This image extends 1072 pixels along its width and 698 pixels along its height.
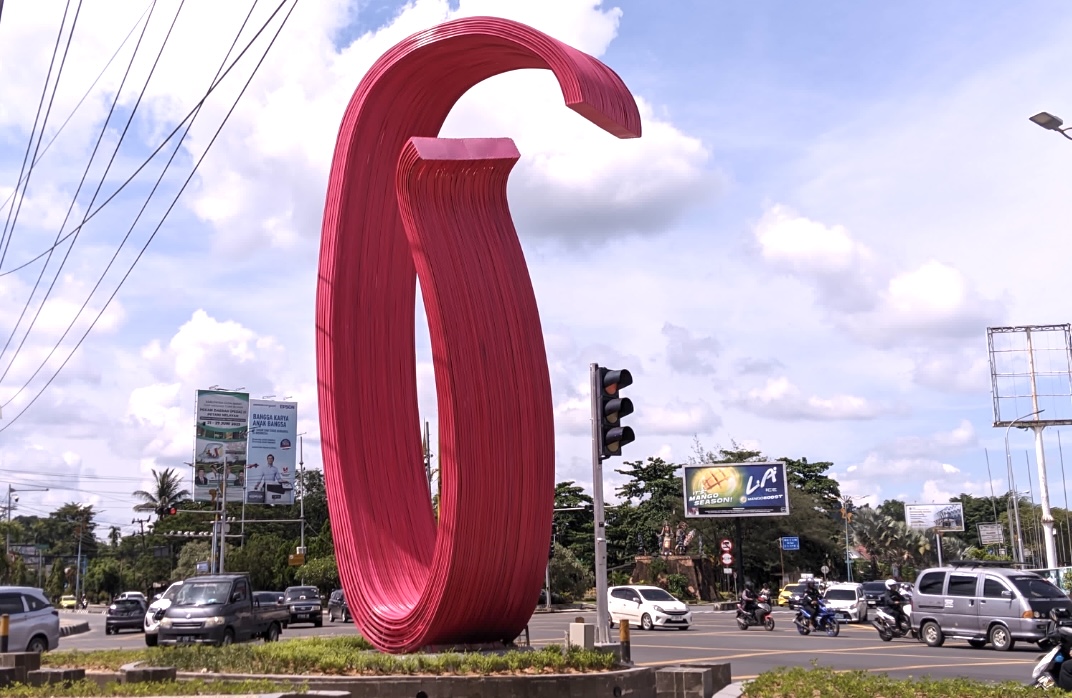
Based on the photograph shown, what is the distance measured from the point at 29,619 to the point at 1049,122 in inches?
836

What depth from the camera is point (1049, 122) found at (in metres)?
14.8

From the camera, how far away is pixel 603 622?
14.7 metres

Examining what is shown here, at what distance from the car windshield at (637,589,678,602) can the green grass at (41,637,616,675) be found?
17.4 meters

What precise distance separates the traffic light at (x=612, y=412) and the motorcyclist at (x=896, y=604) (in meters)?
14.3

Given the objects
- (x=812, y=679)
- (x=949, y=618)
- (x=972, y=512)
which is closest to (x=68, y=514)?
(x=972, y=512)

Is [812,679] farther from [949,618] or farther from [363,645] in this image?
[949,618]

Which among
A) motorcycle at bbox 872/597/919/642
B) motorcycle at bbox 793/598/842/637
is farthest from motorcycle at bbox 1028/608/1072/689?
motorcycle at bbox 793/598/842/637

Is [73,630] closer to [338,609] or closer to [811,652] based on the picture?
[338,609]

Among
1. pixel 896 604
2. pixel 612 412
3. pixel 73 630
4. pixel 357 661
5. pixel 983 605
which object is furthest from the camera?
pixel 73 630

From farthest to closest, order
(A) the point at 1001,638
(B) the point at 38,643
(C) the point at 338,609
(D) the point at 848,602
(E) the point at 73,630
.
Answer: (C) the point at 338,609 → (E) the point at 73,630 → (D) the point at 848,602 → (B) the point at 38,643 → (A) the point at 1001,638

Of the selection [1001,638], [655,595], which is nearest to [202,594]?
[655,595]

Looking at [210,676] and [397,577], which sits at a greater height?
[397,577]

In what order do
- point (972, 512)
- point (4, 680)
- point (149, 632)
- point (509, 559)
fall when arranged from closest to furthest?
point (4, 680), point (509, 559), point (149, 632), point (972, 512)

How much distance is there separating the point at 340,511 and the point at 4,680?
191 inches
